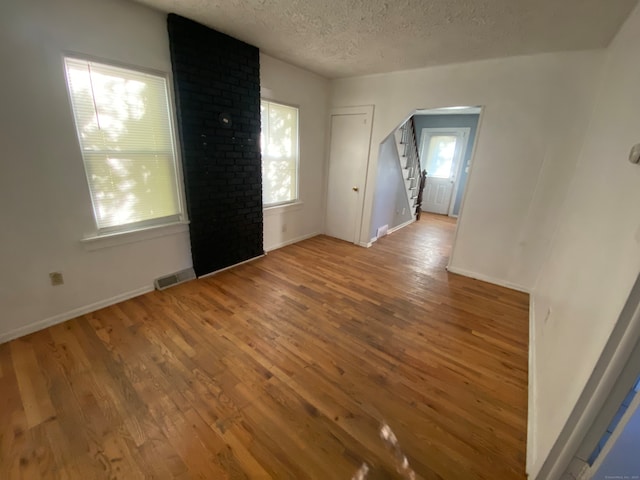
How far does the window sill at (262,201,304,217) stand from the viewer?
3.71m

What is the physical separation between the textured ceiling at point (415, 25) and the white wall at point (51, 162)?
39 centimetres

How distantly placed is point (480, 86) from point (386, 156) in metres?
1.49

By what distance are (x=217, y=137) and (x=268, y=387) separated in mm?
2469

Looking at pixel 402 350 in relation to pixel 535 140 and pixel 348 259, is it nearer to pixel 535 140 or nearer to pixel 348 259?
pixel 348 259

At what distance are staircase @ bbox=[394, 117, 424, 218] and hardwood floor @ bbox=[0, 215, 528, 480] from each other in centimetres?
287

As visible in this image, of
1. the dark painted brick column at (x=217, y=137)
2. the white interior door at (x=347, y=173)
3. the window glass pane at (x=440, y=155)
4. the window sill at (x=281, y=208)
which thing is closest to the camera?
the dark painted brick column at (x=217, y=137)

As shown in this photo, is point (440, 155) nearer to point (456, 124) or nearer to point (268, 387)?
point (456, 124)

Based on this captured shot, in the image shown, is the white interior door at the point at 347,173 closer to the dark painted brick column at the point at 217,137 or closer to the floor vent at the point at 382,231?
the floor vent at the point at 382,231

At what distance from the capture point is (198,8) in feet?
6.97

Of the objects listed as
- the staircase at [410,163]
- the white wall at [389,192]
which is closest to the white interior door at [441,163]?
the staircase at [410,163]

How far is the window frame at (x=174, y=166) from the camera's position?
76.9 inches

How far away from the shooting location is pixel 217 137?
9.21 ft

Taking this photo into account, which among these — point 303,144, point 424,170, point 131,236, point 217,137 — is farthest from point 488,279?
point 131,236

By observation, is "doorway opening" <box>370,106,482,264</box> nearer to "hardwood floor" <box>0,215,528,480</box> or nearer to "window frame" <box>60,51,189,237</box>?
"hardwood floor" <box>0,215,528,480</box>
